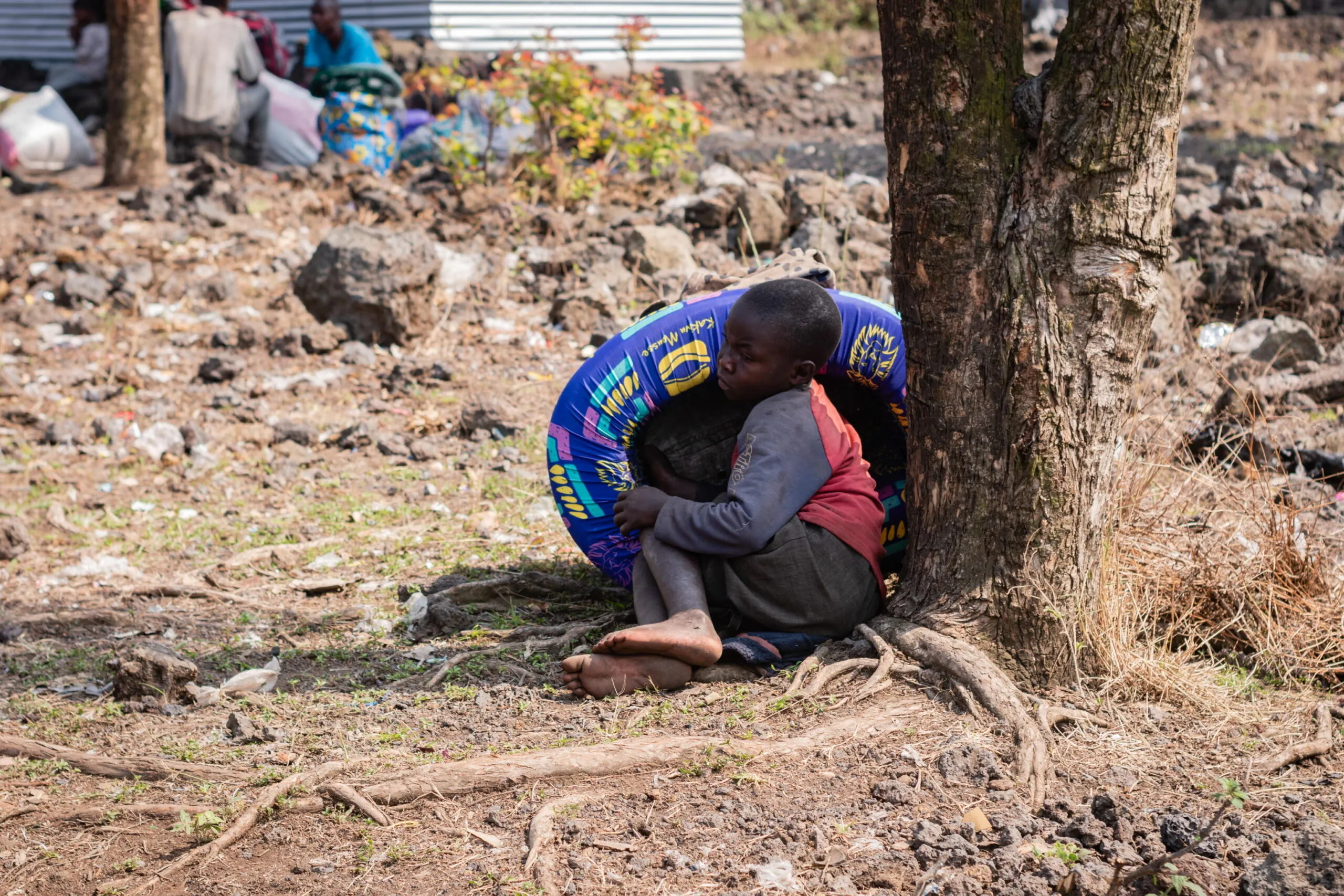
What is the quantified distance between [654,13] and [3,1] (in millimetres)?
8792

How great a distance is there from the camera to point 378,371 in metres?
6.82

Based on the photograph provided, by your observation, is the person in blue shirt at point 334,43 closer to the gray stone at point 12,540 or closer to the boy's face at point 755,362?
the gray stone at point 12,540

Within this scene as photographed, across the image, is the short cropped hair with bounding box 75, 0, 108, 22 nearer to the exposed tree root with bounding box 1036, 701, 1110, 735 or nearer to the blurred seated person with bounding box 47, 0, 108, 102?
the blurred seated person with bounding box 47, 0, 108, 102

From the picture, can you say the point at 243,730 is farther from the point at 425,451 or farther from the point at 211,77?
the point at 211,77

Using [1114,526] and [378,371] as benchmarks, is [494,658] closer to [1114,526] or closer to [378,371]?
[1114,526]

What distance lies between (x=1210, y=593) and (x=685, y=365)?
1.68 metres

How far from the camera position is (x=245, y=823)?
260 centimetres

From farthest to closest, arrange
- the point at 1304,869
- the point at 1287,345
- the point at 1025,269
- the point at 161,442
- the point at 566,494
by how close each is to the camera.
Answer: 1. the point at 1287,345
2. the point at 161,442
3. the point at 566,494
4. the point at 1025,269
5. the point at 1304,869

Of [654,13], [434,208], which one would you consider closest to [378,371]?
[434,208]

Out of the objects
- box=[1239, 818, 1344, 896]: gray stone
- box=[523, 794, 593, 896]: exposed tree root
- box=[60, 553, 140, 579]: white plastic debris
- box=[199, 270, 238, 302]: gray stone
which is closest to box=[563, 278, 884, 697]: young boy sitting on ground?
box=[523, 794, 593, 896]: exposed tree root

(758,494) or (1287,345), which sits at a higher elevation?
(758,494)

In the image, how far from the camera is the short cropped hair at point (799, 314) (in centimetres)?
331

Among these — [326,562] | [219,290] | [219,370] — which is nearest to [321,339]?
[219,370]

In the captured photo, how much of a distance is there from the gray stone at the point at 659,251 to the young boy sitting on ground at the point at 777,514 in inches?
169
